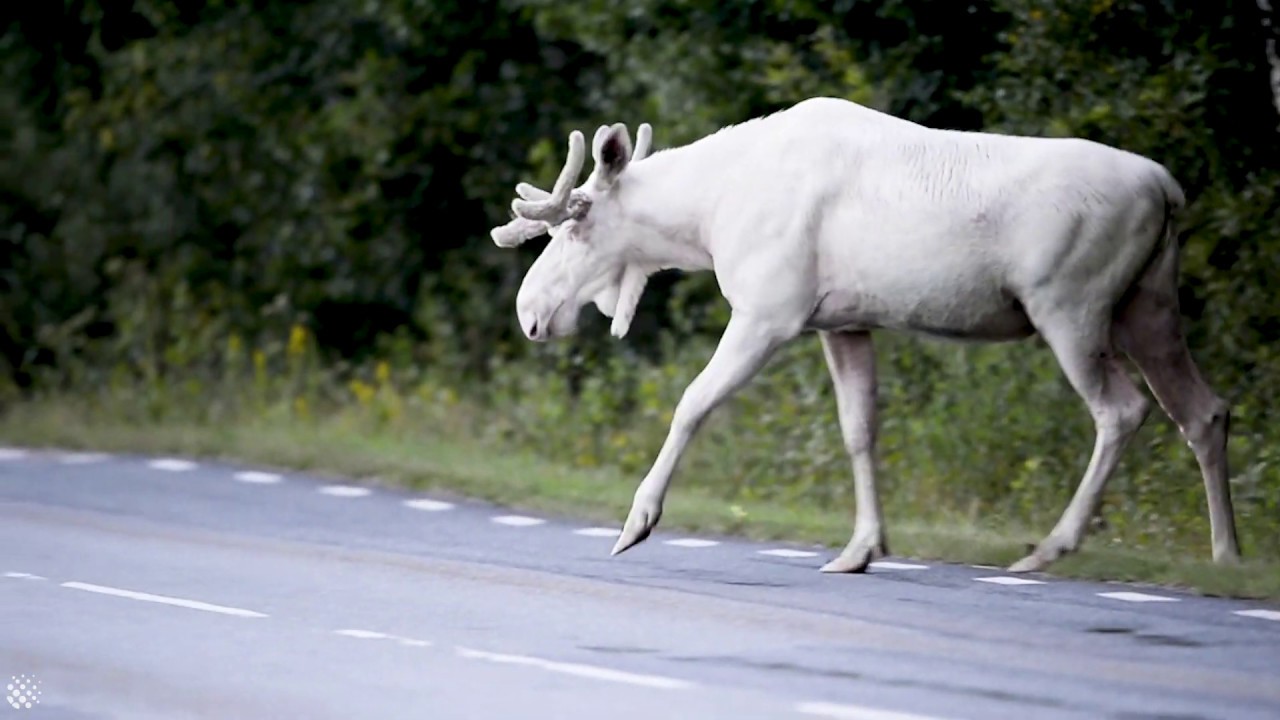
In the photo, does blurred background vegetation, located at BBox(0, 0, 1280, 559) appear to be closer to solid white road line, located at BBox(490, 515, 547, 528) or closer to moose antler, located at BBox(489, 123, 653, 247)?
solid white road line, located at BBox(490, 515, 547, 528)

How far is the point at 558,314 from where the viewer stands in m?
12.9

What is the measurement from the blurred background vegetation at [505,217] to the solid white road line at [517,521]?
91.5 inches

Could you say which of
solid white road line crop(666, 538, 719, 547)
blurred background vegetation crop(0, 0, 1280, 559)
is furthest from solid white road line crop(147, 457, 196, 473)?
solid white road line crop(666, 538, 719, 547)

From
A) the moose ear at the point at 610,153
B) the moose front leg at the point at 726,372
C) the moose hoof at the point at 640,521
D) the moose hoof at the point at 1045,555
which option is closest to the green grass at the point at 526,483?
the moose hoof at the point at 1045,555

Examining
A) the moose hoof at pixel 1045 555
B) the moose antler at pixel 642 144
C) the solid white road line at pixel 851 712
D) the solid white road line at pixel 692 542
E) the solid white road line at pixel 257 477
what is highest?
the moose antler at pixel 642 144

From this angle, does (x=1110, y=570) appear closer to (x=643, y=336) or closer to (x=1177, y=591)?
(x=1177, y=591)

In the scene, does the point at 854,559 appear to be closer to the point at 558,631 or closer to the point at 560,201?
the point at 560,201

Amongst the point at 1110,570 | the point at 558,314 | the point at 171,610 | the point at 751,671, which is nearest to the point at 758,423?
the point at 558,314

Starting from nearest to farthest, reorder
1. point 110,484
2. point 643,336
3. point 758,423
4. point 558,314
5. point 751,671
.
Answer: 1. point 751,671
2. point 558,314
3. point 110,484
4. point 758,423
5. point 643,336

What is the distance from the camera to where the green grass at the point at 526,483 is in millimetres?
11758

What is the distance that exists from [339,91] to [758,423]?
714 centimetres

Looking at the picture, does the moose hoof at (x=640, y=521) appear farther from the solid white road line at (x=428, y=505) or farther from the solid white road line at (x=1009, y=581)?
the solid white road line at (x=428, y=505)

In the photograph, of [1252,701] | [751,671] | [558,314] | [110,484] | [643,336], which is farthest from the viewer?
[643,336]

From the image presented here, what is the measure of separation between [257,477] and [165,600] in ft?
18.1
